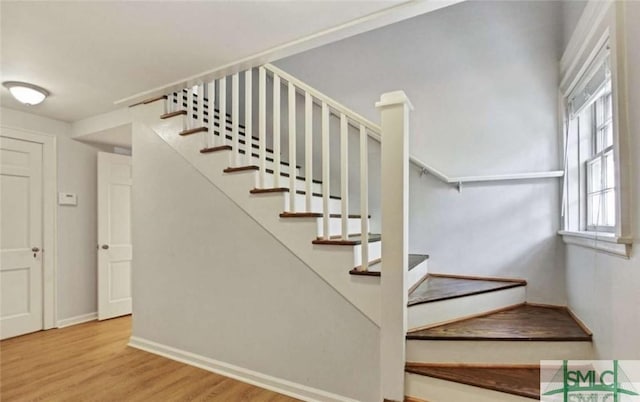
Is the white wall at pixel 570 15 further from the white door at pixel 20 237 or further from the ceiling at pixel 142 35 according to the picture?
the white door at pixel 20 237

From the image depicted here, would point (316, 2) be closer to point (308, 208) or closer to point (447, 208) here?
point (308, 208)

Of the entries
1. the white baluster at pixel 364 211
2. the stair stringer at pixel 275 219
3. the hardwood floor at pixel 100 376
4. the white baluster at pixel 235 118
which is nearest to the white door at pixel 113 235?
the hardwood floor at pixel 100 376

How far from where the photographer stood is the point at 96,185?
3.88 m

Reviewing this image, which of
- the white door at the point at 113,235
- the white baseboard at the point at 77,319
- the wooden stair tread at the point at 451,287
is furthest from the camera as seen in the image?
the white door at the point at 113,235

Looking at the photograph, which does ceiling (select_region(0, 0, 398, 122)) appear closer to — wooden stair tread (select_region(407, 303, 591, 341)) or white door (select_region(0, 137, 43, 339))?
white door (select_region(0, 137, 43, 339))

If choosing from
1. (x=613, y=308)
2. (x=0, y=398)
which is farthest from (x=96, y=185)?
(x=613, y=308)

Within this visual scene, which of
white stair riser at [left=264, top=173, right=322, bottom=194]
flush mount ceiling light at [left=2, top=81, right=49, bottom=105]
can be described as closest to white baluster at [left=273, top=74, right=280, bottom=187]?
white stair riser at [left=264, top=173, right=322, bottom=194]

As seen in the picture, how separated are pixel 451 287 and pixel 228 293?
64.3 inches

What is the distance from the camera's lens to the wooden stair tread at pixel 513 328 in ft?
6.09

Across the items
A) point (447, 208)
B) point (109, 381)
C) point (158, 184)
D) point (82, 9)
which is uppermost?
point (82, 9)

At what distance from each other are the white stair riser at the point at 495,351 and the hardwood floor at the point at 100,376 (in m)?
0.92

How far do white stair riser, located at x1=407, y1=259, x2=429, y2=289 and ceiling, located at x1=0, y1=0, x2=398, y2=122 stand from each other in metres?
1.64

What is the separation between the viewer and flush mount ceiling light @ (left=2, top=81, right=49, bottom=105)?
2604 mm

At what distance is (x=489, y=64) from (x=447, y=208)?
1241mm
